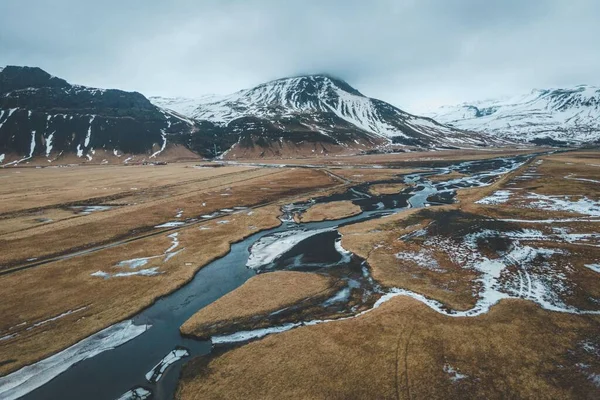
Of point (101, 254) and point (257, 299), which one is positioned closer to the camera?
point (257, 299)

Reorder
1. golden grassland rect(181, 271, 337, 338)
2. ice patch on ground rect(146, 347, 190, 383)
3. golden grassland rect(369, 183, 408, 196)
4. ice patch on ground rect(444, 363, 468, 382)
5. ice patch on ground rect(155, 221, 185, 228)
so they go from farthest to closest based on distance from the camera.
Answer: golden grassland rect(369, 183, 408, 196)
ice patch on ground rect(155, 221, 185, 228)
golden grassland rect(181, 271, 337, 338)
ice patch on ground rect(146, 347, 190, 383)
ice patch on ground rect(444, 363, 468, 382)

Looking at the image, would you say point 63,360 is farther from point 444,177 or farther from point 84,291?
point 444,177

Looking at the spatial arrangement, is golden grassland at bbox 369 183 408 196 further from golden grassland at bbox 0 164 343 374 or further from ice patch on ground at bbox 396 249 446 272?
ice patch on ground at bbox 396 249 446 272

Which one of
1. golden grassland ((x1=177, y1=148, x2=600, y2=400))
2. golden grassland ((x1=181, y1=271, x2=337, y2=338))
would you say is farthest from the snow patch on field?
golden grassland ((x1=177, y1=148, x2=600, y2=400))

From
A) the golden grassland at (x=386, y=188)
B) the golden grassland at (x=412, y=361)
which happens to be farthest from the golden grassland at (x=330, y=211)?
the golden grassland at (x=412, y=361)

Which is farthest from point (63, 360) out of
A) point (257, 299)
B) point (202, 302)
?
point (257, 299)

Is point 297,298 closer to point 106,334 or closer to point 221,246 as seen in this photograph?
point 106,334

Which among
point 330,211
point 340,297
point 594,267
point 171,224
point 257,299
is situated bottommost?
point 340,297
